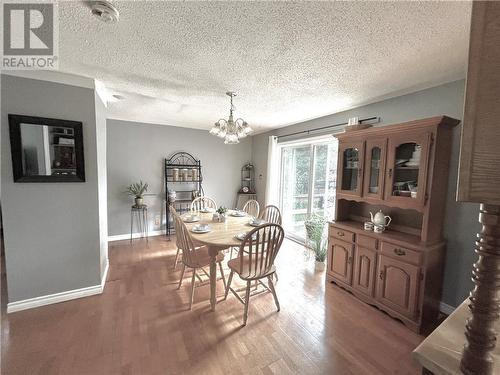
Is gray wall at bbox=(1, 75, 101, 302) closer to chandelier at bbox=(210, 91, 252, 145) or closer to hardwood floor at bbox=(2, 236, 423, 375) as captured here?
hardwood floor at bbox=(2, 236, 423, 375)

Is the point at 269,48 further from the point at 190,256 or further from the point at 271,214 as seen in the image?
the point at 271,214

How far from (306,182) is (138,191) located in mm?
3195

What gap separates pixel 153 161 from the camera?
421 cm

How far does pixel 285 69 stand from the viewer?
182cm

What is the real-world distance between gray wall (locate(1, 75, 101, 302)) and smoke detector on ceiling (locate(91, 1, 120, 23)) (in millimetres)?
1189

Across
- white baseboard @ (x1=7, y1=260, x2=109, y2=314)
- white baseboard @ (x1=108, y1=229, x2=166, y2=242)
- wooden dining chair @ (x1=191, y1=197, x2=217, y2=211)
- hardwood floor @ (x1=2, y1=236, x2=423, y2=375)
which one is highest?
wooden dining chair @ (x1=191, y1=197, x2=217, y2=211)

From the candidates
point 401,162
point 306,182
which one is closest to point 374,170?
point 401,162

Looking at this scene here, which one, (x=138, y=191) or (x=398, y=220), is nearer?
(x=398, y=220)

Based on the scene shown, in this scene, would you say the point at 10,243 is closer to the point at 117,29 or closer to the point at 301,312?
the point at 117,29

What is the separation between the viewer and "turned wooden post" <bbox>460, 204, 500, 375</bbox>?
55 centimetres

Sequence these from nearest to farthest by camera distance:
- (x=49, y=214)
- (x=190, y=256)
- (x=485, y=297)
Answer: (x=485, y=297), (x=49, y=214), (x=190, y=256)

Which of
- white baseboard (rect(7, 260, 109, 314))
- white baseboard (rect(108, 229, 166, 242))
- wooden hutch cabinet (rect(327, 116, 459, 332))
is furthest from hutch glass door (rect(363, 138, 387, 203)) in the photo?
white baseboard (rect(108, 229, 166, 242))

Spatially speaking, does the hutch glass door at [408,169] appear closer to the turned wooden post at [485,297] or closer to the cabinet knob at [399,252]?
the cabinet knob at [399,252]

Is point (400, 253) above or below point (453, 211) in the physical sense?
below
